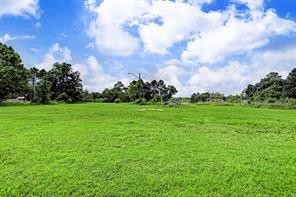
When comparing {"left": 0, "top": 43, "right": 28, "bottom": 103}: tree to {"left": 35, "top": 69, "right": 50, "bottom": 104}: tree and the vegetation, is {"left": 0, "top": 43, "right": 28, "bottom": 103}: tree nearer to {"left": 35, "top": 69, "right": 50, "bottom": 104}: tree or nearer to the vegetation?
{"left": 35, "top": 69, "right": 50, "bottom": 104}: tree

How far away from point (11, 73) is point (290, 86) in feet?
156

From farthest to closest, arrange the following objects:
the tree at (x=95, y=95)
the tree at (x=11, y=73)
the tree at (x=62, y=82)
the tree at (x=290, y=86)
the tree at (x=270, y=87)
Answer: the tree at (x=95, y=95)
the tree at (x=62, y=82)
the tree at (x=270, y=87)
the tree at (x=290, y=86)
the tree at (x=11, y=73)

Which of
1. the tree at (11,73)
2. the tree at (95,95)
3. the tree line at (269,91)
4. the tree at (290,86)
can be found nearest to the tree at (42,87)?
the tree at (95,95)

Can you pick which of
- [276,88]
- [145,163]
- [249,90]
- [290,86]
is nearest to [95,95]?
[249,90]

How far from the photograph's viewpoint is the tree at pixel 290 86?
64.1 meters

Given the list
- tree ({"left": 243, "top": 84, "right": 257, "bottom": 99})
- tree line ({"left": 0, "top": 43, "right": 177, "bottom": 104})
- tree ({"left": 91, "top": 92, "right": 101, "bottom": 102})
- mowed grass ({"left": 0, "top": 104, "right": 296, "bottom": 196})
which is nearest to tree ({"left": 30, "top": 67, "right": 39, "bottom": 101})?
tree line ({"left": 0, "top": 43, "right": 177, "bottom": 104})

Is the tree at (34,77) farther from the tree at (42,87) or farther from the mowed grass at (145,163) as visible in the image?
the mowed grass at (145,163)

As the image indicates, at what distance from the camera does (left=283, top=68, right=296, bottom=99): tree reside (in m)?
64.1

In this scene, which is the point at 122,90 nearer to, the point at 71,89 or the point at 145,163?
the point at 71,89

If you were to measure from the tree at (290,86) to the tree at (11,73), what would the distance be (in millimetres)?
44214

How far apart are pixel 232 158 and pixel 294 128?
5.81m

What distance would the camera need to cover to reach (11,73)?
1729 inches

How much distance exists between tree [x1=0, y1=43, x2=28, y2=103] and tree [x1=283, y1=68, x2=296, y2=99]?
44214 mm

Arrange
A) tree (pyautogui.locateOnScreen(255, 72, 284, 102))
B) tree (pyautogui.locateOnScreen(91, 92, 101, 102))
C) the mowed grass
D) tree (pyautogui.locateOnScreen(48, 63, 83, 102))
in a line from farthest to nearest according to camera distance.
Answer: tree (pyautogui.locateOnScreen(91, 92, 101, 102)) < tree (pyautogui.locateOnScreen(48, 63, 83, 102)) < tree (pyautogui.locateOnScreen(255, 72, 284, 102)) < the mowed grass
